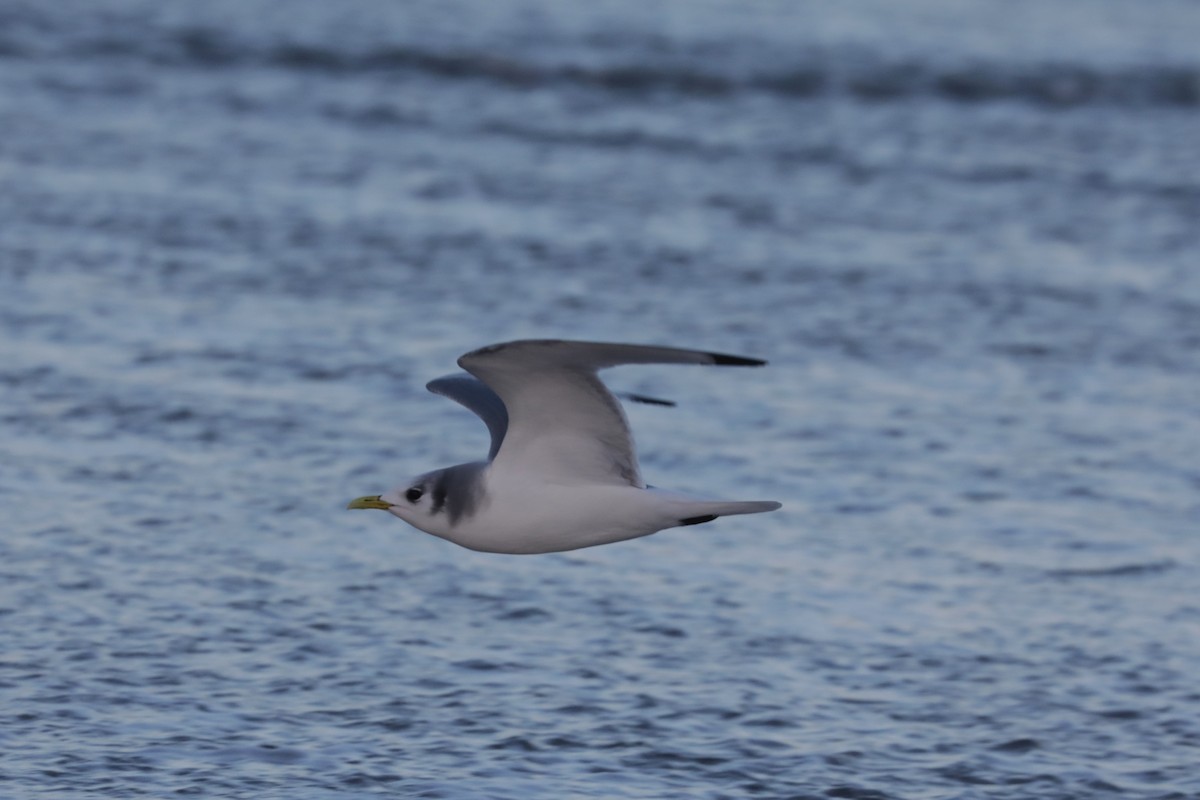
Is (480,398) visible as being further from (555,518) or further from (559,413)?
(555,518)

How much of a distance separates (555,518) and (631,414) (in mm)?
5643

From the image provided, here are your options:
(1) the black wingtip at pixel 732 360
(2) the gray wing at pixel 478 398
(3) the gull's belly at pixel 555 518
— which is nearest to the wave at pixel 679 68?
(2) the gray wing at pixel 478 398

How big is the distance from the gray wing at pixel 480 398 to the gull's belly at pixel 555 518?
0.59 metres

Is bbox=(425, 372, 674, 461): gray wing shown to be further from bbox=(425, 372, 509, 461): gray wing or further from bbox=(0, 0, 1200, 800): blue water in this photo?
bbox=(0, 0, 1200, 800): blue water

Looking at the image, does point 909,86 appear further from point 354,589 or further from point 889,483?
point 354,589

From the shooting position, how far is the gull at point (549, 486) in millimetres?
7664

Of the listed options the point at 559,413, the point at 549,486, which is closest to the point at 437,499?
the point at 549,486

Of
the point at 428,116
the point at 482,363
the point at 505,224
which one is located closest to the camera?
the point at 482,363

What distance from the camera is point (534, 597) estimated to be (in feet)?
34.3

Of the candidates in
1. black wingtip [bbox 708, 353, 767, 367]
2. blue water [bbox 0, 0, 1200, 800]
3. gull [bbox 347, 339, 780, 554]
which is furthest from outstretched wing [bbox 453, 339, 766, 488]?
blue water [bbox 0, 0, 1200, 800]

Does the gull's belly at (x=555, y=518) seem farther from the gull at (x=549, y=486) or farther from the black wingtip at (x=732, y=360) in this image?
the black wingtip at (x=732, y=360)

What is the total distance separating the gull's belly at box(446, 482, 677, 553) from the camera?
7.77 meters

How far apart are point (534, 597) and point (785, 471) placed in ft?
8.21

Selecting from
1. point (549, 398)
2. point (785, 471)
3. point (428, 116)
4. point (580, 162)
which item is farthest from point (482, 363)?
point (428, 116)
